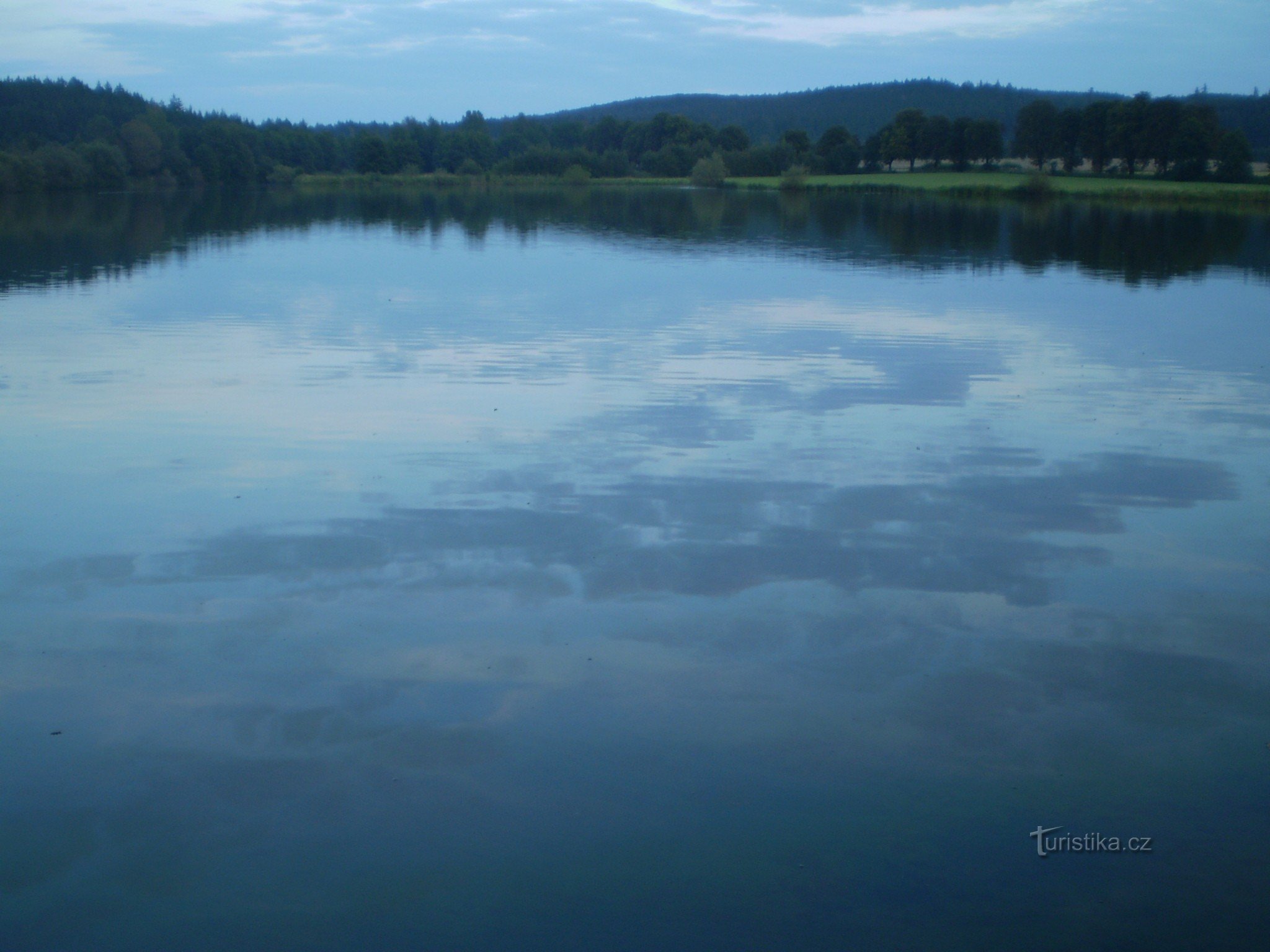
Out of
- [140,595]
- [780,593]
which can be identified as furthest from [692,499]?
[140,595]

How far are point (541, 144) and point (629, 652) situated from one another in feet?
504

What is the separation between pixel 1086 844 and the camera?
15.0 ft

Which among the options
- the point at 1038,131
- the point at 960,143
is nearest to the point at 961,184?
the point at 1038,131

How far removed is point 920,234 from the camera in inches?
1661

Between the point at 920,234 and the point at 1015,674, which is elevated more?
the point at 920,234

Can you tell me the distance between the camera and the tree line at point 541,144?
8300 cm

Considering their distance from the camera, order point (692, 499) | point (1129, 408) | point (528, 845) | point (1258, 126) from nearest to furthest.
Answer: point (528, 845)
point (692, 499)
point (1129, 408)
point (1258, 126)

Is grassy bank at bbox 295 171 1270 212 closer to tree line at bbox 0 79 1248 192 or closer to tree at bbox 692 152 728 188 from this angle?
tree at bbox 692 152 728 188

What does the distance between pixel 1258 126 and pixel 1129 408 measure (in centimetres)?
12366

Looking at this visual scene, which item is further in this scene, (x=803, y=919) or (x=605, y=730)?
(x=605, y=730)

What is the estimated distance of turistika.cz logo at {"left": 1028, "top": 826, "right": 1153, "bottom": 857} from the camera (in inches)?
178

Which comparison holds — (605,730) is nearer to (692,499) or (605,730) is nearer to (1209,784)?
(1209,784)

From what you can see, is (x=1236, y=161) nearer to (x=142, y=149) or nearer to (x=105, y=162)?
(x=105, y=162)

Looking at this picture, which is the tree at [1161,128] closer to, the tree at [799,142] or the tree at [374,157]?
the tree at [799,142]
